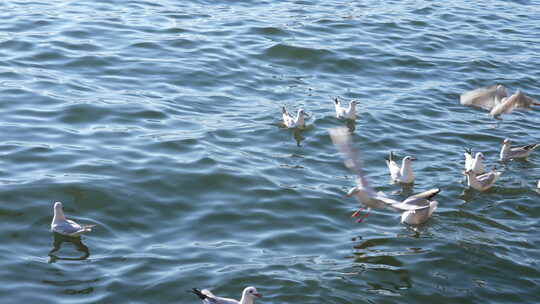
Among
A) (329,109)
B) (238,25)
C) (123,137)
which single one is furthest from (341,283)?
(238,25)

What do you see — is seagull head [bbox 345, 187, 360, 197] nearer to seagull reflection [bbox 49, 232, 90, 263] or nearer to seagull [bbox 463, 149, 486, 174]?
seagull [bbox 463, 149, 486, 174]

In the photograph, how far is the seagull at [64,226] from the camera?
1256 centimetres

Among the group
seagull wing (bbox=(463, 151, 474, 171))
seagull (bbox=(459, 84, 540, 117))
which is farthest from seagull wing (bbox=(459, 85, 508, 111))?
seagull wing (bbox=(463, 151, 474, 171))

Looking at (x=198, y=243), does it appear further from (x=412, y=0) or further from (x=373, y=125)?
(x=412, y=0)

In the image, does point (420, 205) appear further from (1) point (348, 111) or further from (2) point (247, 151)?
(1) point (348, 111)

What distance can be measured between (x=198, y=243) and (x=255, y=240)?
902 millimetres

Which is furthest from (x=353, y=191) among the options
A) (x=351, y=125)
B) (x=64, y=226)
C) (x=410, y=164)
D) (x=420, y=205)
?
(x=64, y=226)

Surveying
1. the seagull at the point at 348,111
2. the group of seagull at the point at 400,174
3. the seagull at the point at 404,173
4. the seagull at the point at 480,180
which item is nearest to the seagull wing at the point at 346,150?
the group of seagull at the point at 400,174

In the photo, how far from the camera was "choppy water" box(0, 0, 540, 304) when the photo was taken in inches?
476

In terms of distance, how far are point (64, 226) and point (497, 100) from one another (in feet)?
31.8

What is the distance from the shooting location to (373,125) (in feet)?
60.5

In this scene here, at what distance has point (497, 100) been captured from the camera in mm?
17797

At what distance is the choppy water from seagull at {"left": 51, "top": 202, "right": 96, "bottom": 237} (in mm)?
200

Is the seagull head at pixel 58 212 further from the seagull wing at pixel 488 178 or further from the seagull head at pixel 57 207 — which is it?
the seagull wing at pixel 488 178
